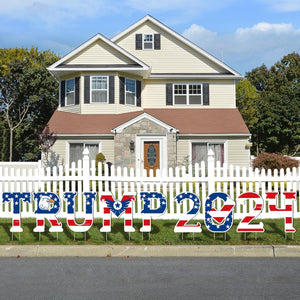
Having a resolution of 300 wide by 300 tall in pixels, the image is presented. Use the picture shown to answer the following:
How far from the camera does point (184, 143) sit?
22781 mm

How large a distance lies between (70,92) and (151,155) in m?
6.37

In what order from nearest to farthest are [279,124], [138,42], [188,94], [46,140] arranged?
[46,140], [188,94], [138,42], [279,124]

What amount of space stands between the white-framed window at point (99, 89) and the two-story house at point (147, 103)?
55 mm

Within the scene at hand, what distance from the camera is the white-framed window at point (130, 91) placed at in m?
24.4

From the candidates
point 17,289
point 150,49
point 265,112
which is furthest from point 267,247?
point 265,112

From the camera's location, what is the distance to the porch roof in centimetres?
2252

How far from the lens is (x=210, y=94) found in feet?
82.9

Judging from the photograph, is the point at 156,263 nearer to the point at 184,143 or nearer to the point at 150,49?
the point at 184,143

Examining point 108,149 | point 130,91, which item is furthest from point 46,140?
point 130,91

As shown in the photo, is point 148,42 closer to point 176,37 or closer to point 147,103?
point 176,37

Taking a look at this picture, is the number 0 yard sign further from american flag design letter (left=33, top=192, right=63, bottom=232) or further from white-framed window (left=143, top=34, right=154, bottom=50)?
white-framed window (left=143, top=34, right=154, bottom=50)

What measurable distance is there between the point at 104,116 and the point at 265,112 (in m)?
18.0

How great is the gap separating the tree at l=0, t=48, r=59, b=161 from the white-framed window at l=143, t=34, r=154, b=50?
9941mm

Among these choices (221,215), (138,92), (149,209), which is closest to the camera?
(221,215)
